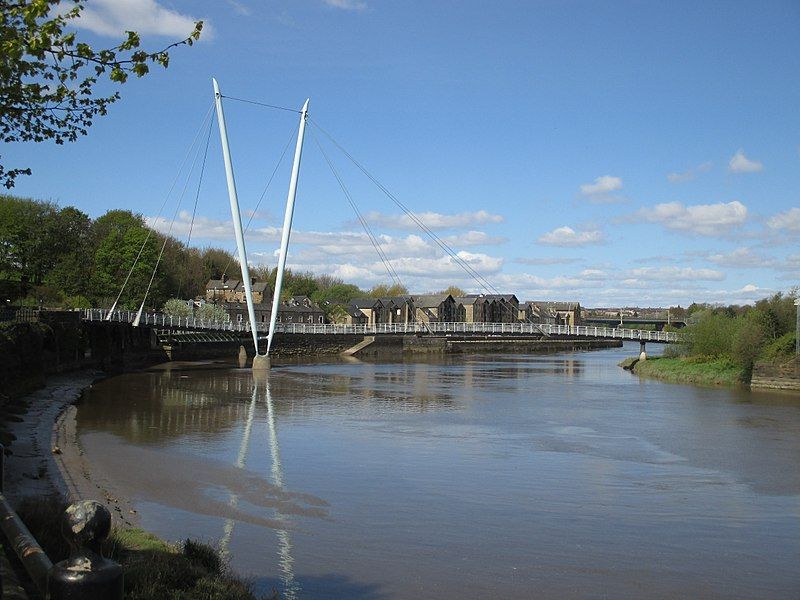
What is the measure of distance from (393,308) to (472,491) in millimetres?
125228

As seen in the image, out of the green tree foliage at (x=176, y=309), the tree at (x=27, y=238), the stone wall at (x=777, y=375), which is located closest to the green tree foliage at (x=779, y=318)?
the stone wall at (x=777, y=375)

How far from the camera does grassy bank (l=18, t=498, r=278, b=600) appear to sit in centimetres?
743

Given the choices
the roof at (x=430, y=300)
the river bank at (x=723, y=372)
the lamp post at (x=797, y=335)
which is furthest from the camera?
the roof at (x=430, y=300)

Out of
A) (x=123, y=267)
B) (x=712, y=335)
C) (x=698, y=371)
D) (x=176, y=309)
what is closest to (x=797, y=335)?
(x=698, y=371)

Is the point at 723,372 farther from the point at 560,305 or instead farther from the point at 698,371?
the point at 560,305

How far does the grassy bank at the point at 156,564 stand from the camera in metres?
7.43

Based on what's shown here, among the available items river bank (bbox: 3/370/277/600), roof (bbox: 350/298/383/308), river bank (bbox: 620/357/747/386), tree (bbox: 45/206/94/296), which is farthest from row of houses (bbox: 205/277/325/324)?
river bank (bbox: 3/370/277/600)

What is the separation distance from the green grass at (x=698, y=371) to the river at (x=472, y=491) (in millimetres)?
12250

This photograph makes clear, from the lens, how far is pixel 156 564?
822 cm

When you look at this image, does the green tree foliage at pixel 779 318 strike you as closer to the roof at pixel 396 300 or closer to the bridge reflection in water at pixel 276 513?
the bridge reflection in water at pixel 276 513

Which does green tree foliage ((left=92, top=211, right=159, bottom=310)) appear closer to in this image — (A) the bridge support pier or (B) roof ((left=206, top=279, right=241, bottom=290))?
(A) the bridge support pier

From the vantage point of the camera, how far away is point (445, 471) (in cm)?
1925

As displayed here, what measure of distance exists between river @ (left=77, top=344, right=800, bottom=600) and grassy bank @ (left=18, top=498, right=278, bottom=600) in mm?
1136

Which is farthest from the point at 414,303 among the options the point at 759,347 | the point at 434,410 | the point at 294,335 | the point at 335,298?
the point at 434,410
